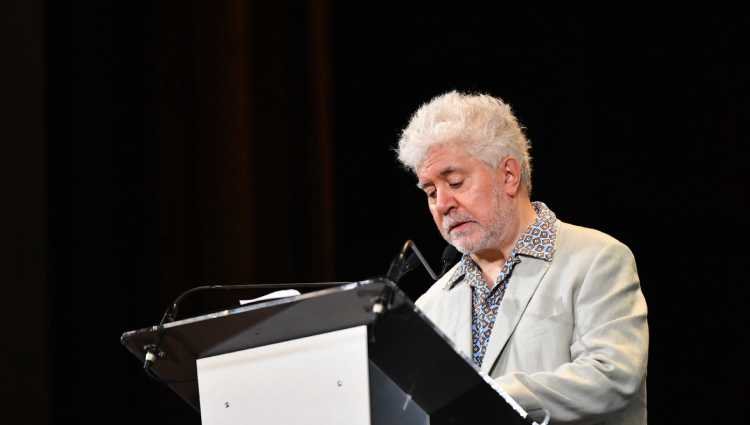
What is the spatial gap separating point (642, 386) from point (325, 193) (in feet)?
6.47

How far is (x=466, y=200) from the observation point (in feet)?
7.93

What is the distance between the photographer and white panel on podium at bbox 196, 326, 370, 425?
5.19 ft

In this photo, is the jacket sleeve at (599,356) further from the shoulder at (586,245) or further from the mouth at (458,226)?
the mouth at (458,226)

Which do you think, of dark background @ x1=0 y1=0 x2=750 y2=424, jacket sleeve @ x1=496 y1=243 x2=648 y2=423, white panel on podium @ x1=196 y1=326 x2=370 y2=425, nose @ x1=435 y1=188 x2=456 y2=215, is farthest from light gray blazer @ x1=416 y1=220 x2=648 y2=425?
dark background @ x1=0 y1=0 x2=750 y2=424

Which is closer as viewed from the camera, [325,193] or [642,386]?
[642,386]

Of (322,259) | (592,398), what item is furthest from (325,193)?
(592,398)

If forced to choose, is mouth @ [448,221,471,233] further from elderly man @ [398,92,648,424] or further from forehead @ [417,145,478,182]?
forehead @ [417,145,478,182]

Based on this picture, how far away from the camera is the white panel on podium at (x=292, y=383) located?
158 centimetres

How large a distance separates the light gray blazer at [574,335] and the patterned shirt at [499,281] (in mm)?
22

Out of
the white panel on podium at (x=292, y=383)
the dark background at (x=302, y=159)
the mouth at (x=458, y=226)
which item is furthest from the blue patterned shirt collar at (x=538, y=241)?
the dark background at (x=302, y=159)

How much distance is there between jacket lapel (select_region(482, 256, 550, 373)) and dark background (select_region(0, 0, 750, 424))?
1.30m

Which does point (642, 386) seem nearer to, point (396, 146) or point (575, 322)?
point (575, 322)

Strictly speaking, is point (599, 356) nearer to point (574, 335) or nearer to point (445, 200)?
point (574, 335)

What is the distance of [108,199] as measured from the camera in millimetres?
3379
